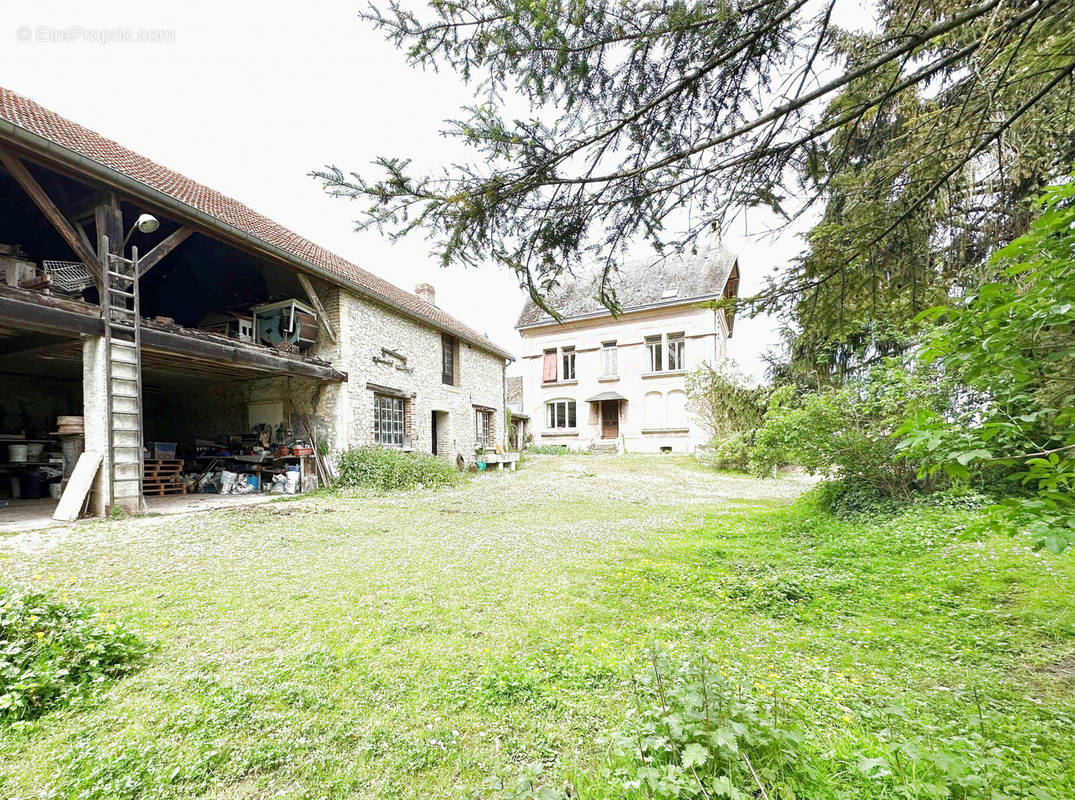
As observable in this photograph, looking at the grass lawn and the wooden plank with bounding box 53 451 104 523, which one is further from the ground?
the wooden plank with bounding box 53 451 104 523

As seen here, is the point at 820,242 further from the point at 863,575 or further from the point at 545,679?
the point at 545,679

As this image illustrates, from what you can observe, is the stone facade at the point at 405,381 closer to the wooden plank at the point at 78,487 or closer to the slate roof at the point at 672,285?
the wooden plank at the point at 78,487

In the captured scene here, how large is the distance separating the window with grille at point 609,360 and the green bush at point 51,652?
19.7 m

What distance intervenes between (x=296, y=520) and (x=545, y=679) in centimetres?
530

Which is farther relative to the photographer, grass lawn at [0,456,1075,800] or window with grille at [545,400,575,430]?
window with grille at [545,400,575,430]

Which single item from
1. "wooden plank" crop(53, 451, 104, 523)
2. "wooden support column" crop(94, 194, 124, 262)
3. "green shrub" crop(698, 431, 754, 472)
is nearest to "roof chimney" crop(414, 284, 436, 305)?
"wooden support column" crop(94, 194, 124, 262)

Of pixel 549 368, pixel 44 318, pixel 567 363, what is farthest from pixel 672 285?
pixel 44 318

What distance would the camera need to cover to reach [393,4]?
2662 millimetres

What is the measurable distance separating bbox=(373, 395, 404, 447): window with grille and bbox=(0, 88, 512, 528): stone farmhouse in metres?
0.05

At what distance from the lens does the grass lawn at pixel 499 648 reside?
1621 millimetres

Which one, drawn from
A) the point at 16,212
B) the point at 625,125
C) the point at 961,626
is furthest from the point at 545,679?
the point at 16,212

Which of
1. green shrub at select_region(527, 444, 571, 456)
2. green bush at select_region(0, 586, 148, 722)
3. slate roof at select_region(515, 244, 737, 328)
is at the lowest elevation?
green shrub at select_region(527, 444, 571, 456)

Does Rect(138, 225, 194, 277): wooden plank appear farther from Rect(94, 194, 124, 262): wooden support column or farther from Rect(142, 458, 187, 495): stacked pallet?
Rect(142, 458, 187, 495): stacked pallet

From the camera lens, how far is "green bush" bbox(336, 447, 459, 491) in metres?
9.54
